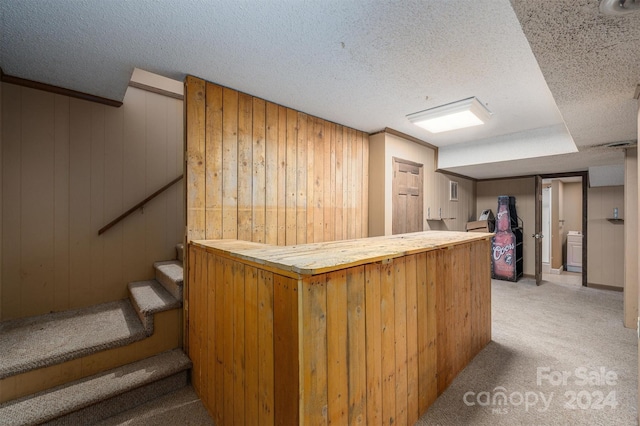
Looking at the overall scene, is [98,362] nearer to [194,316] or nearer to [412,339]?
[194,316]

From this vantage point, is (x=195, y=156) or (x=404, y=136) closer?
(x=195, y=156)

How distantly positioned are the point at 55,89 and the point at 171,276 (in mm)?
2001

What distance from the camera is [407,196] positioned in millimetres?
4051

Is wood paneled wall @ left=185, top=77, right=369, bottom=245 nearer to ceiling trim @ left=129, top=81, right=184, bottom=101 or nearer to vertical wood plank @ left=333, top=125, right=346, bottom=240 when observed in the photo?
vertical wood plank @ left=333, top=125, right=346, bottom=240

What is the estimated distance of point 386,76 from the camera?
2275 mm

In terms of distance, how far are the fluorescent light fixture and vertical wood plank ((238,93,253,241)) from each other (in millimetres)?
1825

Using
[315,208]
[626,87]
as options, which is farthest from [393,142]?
[626,87]

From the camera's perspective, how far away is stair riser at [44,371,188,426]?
1662 mm

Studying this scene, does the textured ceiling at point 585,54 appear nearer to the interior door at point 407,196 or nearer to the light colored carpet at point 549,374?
the interior door at point 407,196

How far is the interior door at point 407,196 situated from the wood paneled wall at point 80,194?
284 cm

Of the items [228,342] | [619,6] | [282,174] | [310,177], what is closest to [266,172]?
[282,174]

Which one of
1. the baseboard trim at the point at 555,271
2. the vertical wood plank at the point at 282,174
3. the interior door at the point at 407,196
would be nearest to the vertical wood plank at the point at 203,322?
the vertical wood plank at the point at 282,174

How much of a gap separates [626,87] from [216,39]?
257 centimetres

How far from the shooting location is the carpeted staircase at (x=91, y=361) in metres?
1.66
